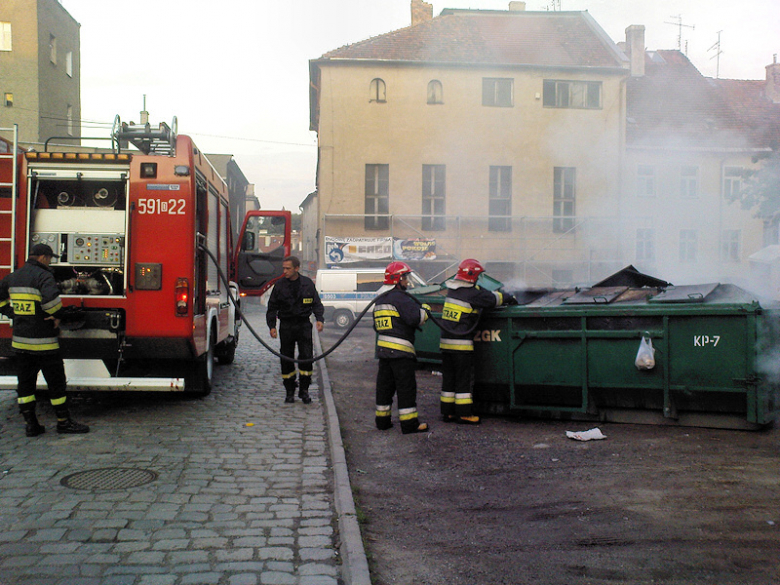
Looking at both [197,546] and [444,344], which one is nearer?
[197,546]

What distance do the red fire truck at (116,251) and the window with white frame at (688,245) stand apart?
24.3m

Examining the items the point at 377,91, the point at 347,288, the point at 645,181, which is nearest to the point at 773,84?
the point at 645,181

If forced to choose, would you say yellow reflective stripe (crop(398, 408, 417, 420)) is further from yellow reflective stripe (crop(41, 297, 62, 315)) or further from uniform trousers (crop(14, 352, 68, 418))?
yellow reflective stripe (crop(41, 297, 62, 315))

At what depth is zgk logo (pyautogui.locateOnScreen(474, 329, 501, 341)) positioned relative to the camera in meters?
7.57

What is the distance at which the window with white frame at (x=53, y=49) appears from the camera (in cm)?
3030

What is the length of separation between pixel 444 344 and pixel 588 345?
1.45 metres

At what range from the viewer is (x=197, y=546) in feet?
12.8

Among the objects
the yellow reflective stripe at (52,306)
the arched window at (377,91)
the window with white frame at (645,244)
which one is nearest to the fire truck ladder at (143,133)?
the yellow reflective stripe at (52,306)

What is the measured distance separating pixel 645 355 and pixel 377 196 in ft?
71.4

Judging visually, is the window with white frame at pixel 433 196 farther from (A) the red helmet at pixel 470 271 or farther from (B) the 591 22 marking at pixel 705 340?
(B) the 591 22 marking at pixel 705 340

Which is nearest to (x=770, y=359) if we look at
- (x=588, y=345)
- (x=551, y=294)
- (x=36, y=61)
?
(x=588, y=345)

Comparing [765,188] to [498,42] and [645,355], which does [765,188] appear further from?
[498,42]

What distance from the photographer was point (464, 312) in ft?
24.0

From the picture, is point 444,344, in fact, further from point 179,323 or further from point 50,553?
point 50,553
